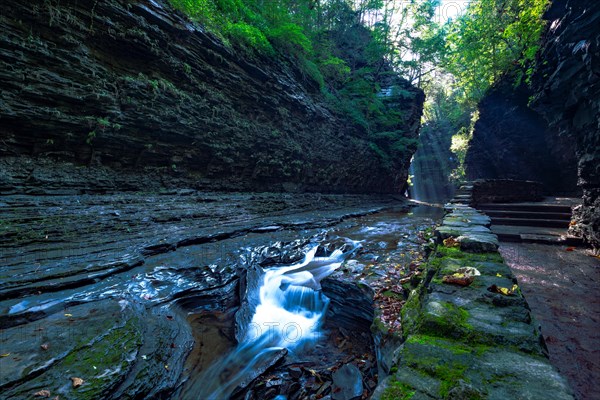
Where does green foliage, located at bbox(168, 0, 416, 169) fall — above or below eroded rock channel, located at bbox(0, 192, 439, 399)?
above

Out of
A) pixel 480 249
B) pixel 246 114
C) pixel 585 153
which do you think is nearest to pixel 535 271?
pixel 480 249

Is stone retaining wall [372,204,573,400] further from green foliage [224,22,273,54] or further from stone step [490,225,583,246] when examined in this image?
green foliage [224,22,273,54]

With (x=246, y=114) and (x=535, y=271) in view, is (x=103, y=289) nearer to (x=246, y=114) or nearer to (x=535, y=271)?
(x=535, y=271)

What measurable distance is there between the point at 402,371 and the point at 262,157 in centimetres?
1121

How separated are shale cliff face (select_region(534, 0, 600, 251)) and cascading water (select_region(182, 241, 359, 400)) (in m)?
5.48

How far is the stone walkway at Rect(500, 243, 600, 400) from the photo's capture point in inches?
87.7

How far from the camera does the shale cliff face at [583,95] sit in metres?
5.04

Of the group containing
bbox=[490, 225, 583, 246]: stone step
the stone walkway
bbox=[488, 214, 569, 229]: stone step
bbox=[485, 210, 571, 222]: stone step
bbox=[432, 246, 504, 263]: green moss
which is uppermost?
bbox=[432, 246, 504, 263]: green moss

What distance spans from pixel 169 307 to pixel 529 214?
33.7 ft

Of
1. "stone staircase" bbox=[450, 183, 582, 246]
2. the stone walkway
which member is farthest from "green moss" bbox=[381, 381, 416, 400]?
"stone staircase" bbox=[450, 183, 582, 246]

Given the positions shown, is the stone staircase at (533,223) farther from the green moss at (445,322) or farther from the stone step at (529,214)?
the green moss at (445,322)

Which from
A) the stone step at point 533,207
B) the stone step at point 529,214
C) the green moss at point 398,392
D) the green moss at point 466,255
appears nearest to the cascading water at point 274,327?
the green moss at point 466,255

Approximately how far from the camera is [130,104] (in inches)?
293

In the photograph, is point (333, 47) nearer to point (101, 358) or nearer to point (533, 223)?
point (533, 223)
